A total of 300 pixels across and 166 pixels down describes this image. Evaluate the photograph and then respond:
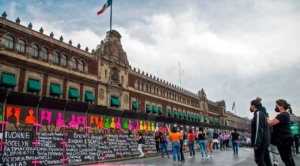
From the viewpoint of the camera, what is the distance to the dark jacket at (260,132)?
5.37 metres

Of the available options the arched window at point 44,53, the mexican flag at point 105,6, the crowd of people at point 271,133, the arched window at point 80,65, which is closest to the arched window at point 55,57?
the arched window at point 44,53

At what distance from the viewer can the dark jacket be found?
211 inches

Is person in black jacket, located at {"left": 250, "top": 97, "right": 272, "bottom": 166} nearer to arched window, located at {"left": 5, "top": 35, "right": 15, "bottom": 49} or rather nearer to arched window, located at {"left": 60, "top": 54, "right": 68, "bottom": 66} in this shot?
arched window, located at {"left": 5, "top": 35, "right": 15, "bottom": 49}

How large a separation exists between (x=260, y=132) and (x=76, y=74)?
27568 mm

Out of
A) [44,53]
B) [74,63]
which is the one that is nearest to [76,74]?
[74,63]

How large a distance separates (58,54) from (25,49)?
4074mm

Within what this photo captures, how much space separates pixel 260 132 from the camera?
5391 mm

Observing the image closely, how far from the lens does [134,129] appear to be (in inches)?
1012

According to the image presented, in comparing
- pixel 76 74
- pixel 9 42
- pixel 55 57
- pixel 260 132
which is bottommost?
pixel 260 132

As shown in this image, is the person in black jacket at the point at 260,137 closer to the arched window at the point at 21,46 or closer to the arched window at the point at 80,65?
the arched window at the point at 21,46

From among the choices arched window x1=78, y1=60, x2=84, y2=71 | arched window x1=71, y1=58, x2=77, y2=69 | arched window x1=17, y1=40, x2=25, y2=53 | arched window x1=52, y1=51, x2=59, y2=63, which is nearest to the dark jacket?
arched window x1=17, y1=40, x2=25, y2=53

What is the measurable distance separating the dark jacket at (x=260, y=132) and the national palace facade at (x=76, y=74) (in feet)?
44.9

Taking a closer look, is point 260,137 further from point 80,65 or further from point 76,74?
point 80,65

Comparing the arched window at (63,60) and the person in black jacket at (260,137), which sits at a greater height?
the arched window at (63,60)
